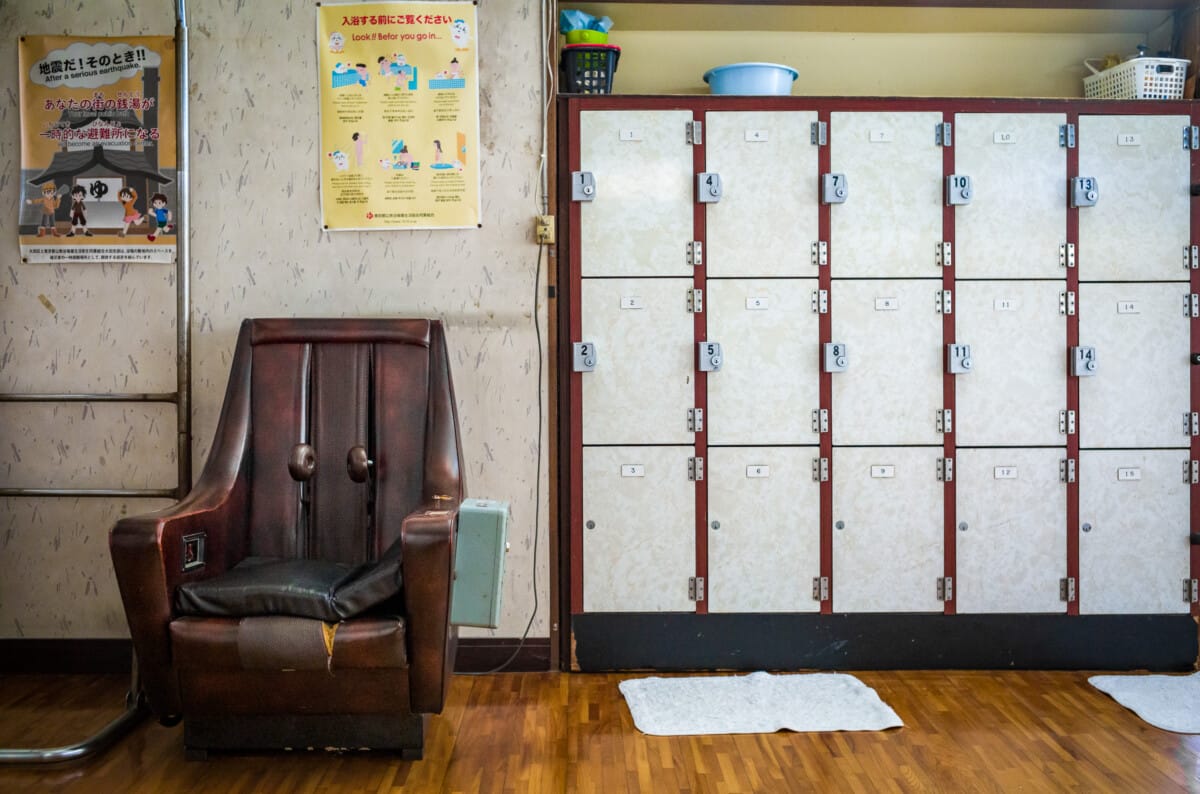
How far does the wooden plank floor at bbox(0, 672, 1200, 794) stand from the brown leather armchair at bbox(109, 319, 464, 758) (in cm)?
14

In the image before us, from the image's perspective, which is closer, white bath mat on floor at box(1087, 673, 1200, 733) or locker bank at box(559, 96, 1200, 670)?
white bath mat on floor at box(1087, 673, 1200, 733)

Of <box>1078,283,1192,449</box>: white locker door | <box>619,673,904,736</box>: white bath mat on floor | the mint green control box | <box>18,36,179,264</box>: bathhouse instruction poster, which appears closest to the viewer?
the mint green control box

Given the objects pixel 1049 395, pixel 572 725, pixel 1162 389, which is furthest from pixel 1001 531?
pixel 572 725

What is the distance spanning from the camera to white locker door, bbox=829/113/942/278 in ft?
10.2

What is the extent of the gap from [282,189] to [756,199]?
165 centimetres

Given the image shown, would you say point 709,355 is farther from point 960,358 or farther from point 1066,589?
point 1066,589

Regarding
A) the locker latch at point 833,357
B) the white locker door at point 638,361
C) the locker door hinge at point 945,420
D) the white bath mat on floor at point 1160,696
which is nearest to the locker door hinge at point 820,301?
the locker latch at point 833,357

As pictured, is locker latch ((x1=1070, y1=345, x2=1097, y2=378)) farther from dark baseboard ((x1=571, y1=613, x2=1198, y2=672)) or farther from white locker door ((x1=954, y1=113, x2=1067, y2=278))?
dark baseboard ((x1=571, y1=613, x2=1198, y2=672))

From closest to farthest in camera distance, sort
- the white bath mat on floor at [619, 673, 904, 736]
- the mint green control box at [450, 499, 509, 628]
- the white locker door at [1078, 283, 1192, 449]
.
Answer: the mint green control box at [450, 499, 509, 628] < the white bath mat on floor at [619, 673, 904, 736] < the white locker door at [1078, 283, 1192, 449]

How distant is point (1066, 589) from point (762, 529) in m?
1.10

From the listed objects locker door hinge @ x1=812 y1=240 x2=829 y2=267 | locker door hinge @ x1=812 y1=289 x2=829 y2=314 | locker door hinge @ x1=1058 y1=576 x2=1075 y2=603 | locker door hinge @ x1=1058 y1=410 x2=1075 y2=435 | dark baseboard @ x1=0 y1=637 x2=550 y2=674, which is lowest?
dark baseboard @ x1=0 y1=637 x2=550 y2=674

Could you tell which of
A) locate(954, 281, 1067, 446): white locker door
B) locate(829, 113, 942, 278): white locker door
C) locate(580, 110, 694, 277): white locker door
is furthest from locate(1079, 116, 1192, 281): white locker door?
locate(580, 110, 694, 277): white locker door

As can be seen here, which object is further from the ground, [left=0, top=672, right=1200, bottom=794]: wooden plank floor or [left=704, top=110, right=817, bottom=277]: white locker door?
[left=704, top=110, right=817, bottom=277]: white locker door

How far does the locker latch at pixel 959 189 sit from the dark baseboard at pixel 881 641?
146cm
